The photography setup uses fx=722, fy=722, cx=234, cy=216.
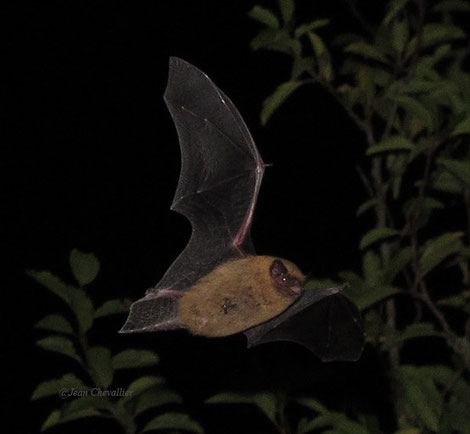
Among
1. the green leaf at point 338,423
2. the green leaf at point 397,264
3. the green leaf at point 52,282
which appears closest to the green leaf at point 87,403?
the green leaf at point 52,282

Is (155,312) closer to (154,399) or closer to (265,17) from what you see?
(154,399)

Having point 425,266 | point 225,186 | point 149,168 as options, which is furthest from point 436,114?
point 149,168

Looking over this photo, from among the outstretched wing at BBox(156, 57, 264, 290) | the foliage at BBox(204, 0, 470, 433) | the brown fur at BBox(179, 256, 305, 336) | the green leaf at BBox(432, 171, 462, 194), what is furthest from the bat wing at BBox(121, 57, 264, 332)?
the green leaf at BBox(432, 171, 462, 194)

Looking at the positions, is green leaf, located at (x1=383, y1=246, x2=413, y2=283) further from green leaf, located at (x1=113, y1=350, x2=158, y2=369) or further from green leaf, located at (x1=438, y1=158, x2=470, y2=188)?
green leaf, located at (x1=113, y1=350, x2=158, y2=369)

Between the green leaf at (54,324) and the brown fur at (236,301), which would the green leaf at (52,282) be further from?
the brown fur at (236,301)

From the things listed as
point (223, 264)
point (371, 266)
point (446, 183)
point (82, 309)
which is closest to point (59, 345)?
point (82, 309)
